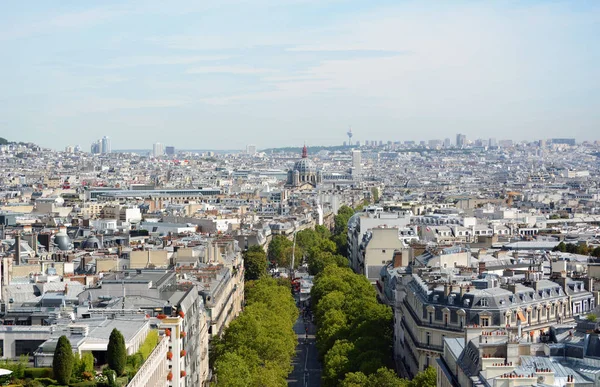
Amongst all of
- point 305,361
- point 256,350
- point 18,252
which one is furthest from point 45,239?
point 256,350

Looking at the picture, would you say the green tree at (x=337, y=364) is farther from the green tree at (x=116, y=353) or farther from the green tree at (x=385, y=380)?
the green tree at (x=116, y=353)

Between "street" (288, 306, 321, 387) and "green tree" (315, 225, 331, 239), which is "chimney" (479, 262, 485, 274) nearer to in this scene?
"street" (288, 306, 321, 387)

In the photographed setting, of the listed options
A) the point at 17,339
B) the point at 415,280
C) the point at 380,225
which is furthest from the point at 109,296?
the point at 380,225

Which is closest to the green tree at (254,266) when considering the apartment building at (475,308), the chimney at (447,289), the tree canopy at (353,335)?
the tree canopy at (353,335)

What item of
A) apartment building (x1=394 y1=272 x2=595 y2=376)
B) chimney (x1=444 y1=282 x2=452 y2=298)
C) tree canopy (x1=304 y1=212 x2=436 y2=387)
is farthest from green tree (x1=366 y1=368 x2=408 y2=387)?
chimney (x1=444 y1=282 x2=452 y2=298)

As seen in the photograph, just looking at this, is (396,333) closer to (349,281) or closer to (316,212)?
(349,281)

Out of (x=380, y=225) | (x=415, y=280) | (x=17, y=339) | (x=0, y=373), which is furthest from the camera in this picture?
(x=380, y=225)
